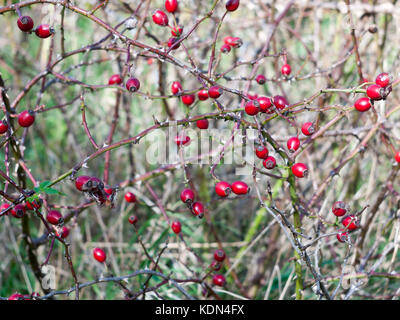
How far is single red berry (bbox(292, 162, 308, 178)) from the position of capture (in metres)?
1.35

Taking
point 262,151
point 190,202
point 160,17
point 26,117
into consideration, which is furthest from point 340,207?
point 26,117

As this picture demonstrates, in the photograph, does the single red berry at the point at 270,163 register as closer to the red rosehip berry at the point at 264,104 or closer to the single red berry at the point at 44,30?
the red rosehip berry at the point at 264,104

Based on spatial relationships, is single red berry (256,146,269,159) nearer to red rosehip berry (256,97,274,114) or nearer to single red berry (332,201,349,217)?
red rosehip berry (256,97,274,114)

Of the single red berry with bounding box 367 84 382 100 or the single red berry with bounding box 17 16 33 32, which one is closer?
the single red berry with bounding box 367 84 382 100

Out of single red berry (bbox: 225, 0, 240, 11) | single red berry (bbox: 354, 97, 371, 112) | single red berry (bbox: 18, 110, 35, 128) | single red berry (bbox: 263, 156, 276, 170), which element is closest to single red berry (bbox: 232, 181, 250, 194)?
single red berry (bbox: 263, 156, 276, 170)

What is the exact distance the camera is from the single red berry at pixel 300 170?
1.35m

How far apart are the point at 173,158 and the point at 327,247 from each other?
1.03 m

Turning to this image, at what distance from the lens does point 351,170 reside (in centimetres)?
261

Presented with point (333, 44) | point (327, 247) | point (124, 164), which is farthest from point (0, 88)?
point (333, 44)

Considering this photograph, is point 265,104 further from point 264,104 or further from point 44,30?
point 44,30

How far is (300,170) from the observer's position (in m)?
1.36

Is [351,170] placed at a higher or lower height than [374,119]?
lower
